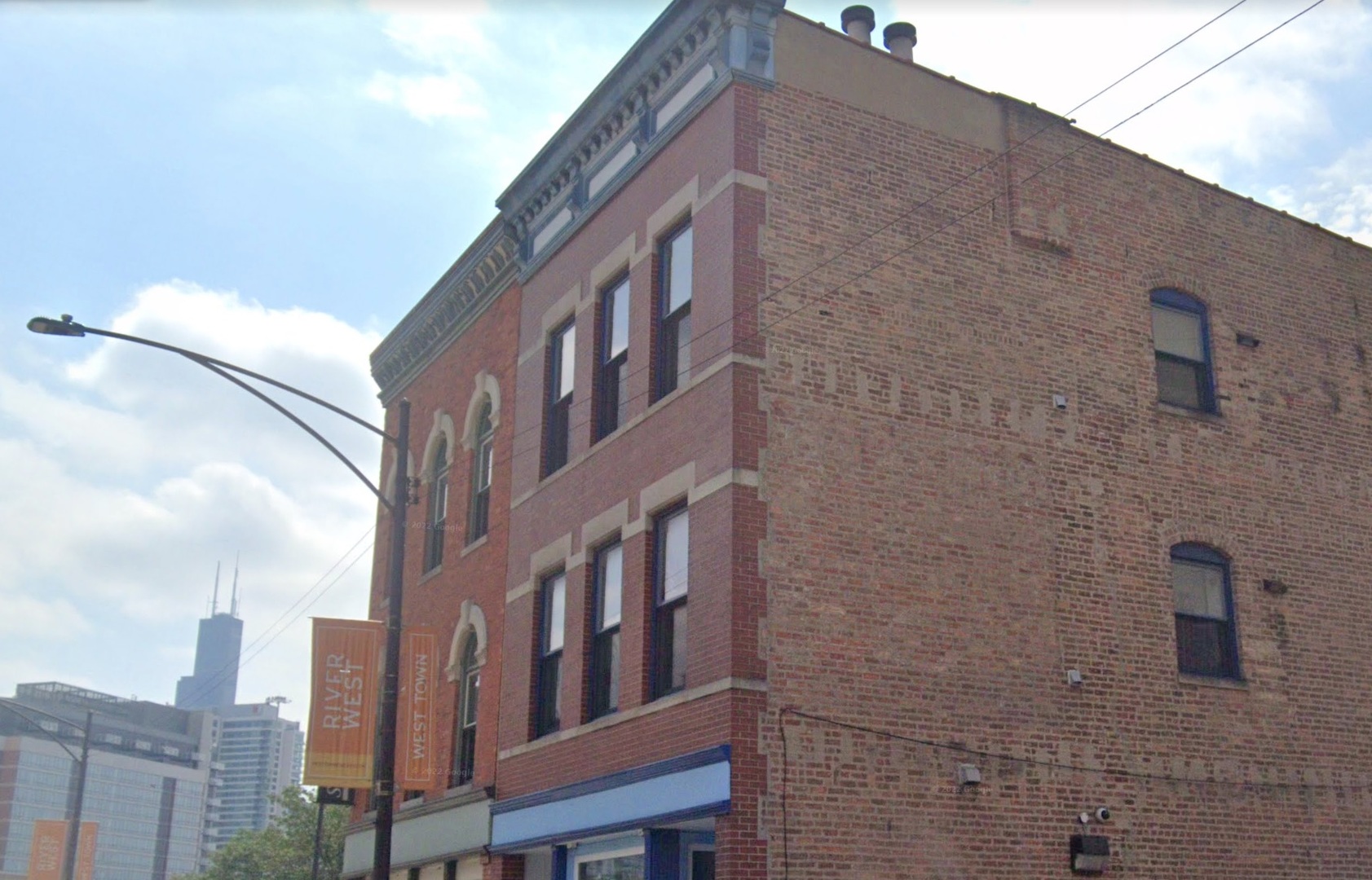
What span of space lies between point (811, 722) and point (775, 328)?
4.06m

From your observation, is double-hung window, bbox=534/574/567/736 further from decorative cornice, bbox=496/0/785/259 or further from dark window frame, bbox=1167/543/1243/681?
dark window frame, bbox=1167/543/1243/681

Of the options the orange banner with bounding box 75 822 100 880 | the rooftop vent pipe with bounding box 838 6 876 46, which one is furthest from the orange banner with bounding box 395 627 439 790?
the orange banner with bounding box 75 822 100 880

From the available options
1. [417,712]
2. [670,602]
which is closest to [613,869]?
[670,602]

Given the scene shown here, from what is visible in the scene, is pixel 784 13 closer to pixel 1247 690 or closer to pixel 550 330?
pixel 550 330

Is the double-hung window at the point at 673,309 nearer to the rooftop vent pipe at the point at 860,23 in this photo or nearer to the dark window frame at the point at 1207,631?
the rooftop vent pipe at the point at 860,23

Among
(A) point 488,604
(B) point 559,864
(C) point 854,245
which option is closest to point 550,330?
(A) point 488,604

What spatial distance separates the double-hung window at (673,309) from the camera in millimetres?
16859

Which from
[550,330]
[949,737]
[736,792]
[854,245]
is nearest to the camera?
[736,792]

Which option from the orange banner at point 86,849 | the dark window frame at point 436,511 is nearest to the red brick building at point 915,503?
the dark window frame at point 436,511

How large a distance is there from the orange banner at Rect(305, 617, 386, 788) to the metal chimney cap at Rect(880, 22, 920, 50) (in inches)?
394

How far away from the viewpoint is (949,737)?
587 inches

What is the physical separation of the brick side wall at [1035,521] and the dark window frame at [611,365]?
314 cm

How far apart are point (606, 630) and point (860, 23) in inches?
321

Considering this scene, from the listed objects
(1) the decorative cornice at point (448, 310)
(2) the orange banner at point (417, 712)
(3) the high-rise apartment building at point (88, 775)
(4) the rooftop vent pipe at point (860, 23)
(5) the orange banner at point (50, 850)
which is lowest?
(5) the orange banner at point (50, 850)
